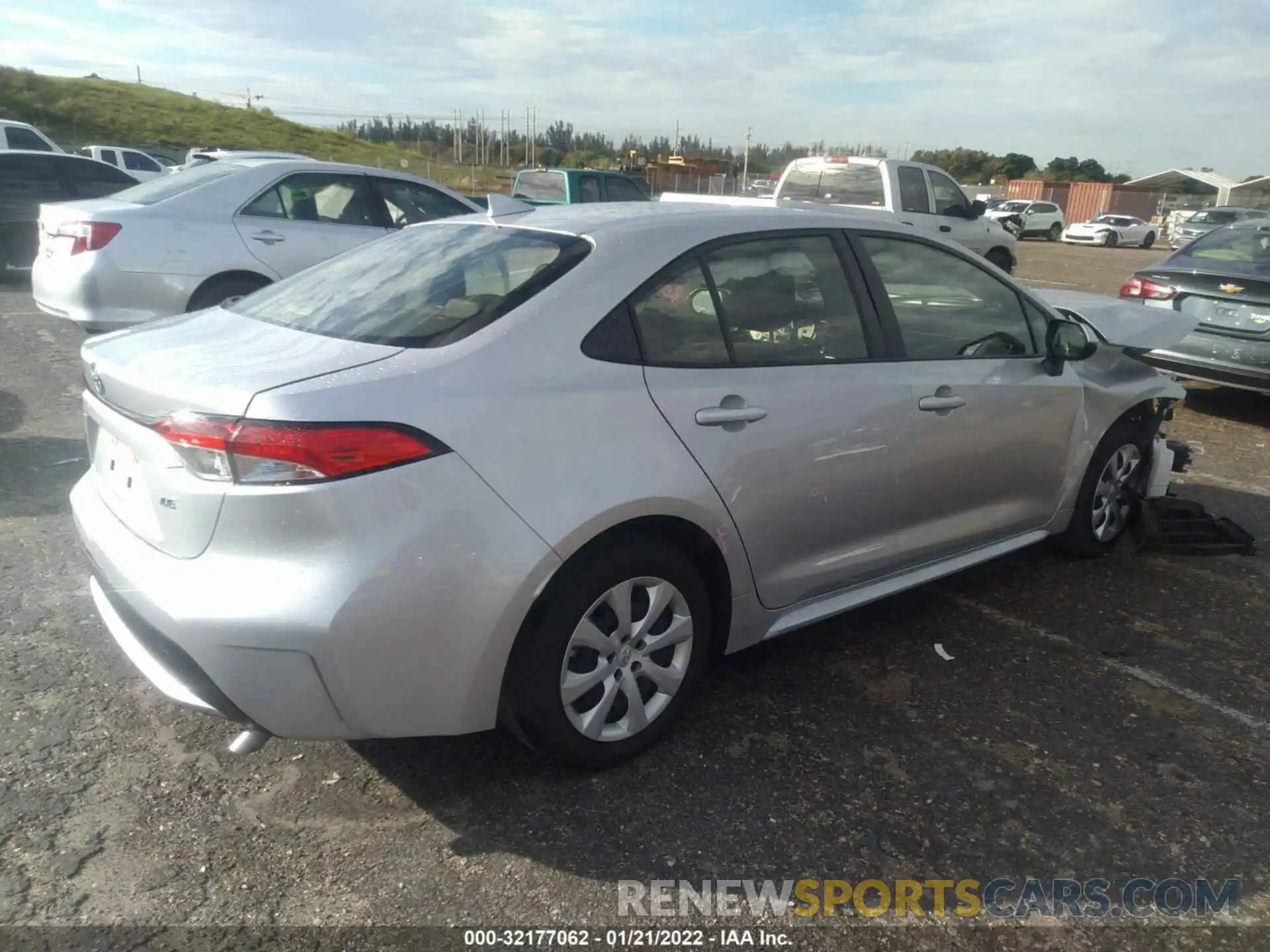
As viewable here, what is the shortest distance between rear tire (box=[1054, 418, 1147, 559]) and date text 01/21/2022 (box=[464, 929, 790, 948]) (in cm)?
290

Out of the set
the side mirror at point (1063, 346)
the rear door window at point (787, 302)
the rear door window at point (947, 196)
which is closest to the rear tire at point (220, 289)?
the rear door window at point (787, 302)

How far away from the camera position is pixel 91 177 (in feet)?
41.2

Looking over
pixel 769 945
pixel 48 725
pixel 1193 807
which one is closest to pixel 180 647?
pixel 48 725

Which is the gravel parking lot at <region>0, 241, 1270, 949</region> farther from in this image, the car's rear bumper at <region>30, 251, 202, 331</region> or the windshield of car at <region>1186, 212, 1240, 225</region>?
the windshield of car at <region>1186, 212, 1240, 225</region>

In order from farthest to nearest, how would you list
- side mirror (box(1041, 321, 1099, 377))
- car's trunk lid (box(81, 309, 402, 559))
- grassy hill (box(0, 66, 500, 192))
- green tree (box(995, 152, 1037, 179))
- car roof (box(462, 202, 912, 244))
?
green tree (box(995, 152, 1037, 179)) → grassy hill (box(0, 66, 500, 192)) → side mirror (box(1041, 321, 1099, 377)) → car roof (box(462, 202, 912, 244)) → car's trunk lid (box(81, 309, 402, 559))

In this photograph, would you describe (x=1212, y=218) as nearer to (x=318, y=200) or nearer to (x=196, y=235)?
(x=318, y=200)

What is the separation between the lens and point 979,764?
300cm

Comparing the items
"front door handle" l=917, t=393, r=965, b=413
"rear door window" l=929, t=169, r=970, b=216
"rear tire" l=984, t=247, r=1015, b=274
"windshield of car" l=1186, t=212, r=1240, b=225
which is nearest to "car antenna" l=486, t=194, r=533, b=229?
"front door handle" l=917, t=393, r=965, b=413

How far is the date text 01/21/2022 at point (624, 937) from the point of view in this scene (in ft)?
7.43

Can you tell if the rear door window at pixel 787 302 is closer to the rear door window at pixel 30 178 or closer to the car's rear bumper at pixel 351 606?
the car's rear bumper at pixel 351 606

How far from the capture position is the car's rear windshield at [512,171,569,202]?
1616 cm

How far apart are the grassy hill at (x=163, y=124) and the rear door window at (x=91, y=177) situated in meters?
28.2

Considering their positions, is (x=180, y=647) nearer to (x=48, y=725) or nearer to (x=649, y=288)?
(x=48, y=725)

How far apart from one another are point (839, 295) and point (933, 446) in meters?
0.65
